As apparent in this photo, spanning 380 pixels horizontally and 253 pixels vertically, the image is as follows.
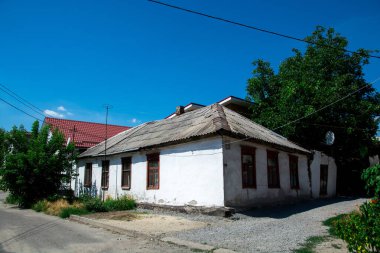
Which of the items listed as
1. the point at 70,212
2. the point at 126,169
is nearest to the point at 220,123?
the point at 126,169

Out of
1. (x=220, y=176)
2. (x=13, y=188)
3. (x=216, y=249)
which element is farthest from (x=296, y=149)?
(x=13, y=188)

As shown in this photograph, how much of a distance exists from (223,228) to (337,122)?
15.3 m

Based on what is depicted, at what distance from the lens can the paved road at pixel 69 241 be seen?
699 centimetres

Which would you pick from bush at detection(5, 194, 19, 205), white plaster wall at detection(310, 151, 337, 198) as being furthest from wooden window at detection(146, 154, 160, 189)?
white plaster wall at detection(310, 151, 337, 198)

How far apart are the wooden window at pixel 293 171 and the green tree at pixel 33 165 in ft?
42.1

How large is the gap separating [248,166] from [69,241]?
8.31m

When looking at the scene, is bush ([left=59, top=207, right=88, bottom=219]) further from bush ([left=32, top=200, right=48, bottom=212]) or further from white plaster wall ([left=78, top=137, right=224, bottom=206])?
white plaster wall ([left=78, top=137, right=224, bottom=206])

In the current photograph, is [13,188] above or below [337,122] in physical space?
below

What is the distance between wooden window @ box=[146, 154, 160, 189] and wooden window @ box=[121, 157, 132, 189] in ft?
6.10

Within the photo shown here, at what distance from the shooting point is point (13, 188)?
1747cm

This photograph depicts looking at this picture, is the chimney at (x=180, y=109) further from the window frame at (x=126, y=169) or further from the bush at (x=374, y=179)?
the bush at (x=374, y=179)

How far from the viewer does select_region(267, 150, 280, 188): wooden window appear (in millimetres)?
15328

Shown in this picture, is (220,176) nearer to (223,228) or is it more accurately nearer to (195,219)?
(195,219)

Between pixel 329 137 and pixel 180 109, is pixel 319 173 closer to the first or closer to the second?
pixel 329 137
